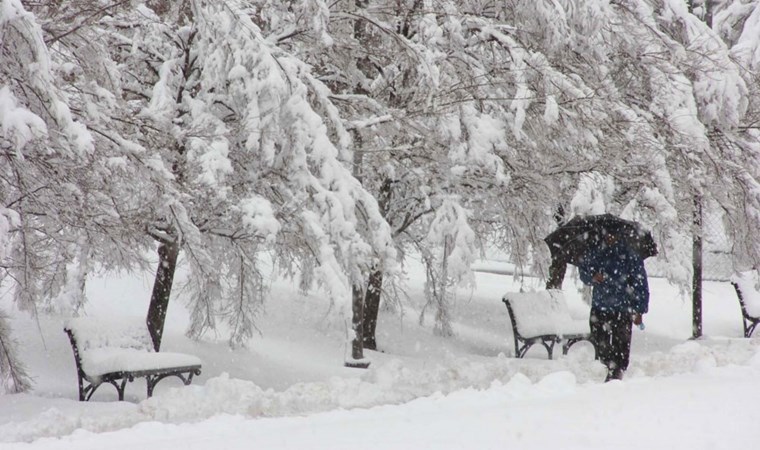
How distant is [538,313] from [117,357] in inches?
261

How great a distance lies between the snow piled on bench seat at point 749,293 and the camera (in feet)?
45.5

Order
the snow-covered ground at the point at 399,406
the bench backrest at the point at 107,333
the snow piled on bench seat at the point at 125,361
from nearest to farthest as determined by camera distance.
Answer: the snow-covered ground at the point at 399,406, the snow piled on bench seat at the point at 125,361, the bench backrest at the point at 107,333

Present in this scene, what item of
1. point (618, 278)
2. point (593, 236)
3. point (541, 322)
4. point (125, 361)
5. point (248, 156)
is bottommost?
point (125, 361)

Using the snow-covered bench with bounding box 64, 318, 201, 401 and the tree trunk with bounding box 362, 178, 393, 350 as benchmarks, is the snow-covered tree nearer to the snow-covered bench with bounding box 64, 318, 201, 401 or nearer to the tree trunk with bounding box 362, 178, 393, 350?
the snow-covered bench with bounding box 64, 318, 201, 401

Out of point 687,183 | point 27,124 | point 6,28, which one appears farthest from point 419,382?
point 687,183

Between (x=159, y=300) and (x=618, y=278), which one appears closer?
(x=618, y=278)

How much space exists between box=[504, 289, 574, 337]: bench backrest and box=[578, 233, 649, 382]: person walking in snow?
13.3 feet

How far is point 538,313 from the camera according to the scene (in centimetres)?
1238

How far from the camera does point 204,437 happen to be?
480 centimetres

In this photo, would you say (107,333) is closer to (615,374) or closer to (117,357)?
(117,357)

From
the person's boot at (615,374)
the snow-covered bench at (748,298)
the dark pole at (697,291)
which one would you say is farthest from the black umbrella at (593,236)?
the snow-covered bench at (748,298)

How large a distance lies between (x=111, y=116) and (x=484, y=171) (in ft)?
14.7

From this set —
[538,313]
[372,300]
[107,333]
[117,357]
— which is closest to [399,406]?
[117,357]

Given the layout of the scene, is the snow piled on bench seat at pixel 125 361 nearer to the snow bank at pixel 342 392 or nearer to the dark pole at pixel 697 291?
the snow bank at pixel 342 392
